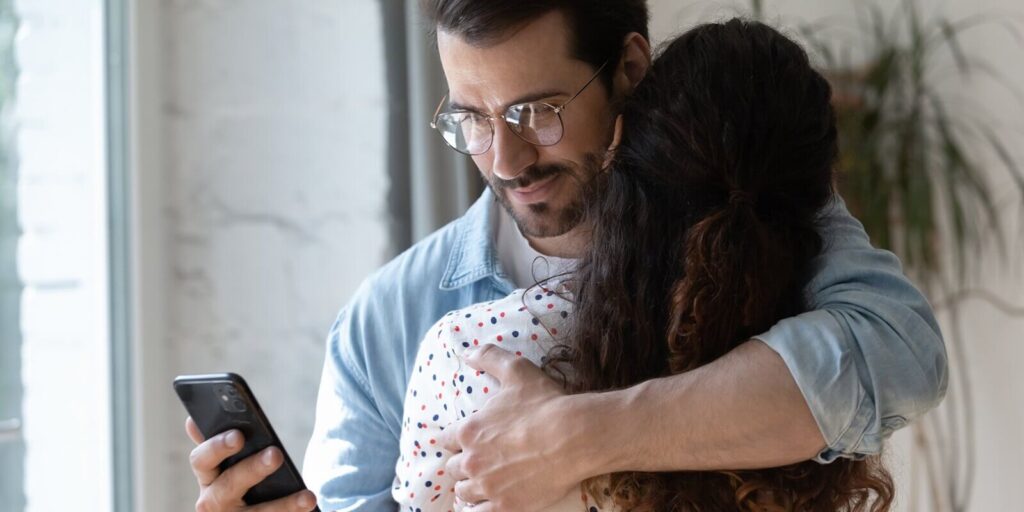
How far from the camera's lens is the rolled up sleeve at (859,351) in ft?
3.49

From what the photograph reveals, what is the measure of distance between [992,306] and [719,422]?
2.33 metres

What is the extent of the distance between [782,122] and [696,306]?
0.20m

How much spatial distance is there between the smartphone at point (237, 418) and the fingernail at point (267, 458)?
1 centimetres

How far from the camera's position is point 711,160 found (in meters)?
1.06

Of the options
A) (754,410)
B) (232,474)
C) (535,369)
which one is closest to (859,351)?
(754,410)

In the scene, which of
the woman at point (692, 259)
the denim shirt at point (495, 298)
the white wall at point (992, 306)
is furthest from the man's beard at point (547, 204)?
the white wall at point (992, 306)

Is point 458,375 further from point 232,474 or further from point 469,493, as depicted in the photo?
point 232,474

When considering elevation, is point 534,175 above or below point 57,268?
above

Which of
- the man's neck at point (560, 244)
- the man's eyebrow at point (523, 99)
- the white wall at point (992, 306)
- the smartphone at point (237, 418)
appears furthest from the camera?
the white wall at point (992, 306)

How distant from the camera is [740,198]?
1065 millimetres

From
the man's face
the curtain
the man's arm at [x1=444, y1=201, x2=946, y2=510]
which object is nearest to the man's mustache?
the man's face

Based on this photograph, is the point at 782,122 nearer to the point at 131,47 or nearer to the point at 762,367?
the point at 762,367

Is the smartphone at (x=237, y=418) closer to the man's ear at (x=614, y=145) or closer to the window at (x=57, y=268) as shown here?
the man's ear at (x=614, y=145)

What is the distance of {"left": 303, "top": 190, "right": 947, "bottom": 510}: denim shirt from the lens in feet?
3.52
